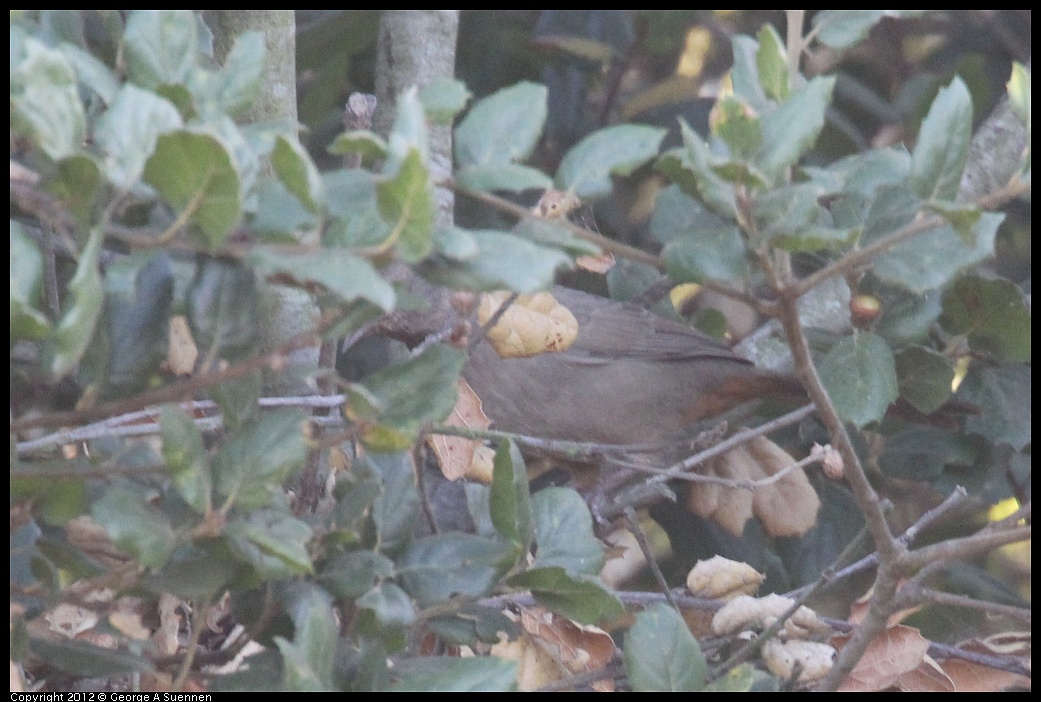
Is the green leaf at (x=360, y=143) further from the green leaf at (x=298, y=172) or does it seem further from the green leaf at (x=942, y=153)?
the green leaf at (x=942, y=153)

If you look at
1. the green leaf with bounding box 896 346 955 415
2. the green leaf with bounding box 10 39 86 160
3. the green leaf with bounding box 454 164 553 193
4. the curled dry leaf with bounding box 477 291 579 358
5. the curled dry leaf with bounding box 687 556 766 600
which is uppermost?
the green leaf with bounding box 10 39 86 160

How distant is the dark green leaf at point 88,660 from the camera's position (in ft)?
5.12

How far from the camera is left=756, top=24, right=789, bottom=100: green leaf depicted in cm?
162

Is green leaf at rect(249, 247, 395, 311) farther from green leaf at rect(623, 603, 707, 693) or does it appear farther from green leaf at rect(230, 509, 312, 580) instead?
green leaf at rect(623, 603, 707, 693)

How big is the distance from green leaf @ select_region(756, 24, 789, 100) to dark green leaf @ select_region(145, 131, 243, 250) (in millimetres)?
845

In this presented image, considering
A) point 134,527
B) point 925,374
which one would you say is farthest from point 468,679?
point 925,374

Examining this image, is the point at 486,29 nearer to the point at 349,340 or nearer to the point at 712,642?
the point at 349,340

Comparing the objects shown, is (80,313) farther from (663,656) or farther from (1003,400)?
(1003,400)

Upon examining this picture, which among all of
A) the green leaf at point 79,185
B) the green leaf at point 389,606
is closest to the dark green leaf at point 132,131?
the green leaf at point 79,185

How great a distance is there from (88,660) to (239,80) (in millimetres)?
834

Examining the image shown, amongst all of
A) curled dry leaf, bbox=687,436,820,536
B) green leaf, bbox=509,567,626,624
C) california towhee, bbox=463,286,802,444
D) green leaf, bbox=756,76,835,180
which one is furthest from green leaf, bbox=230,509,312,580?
california towhee, bbox=463,286,802,444

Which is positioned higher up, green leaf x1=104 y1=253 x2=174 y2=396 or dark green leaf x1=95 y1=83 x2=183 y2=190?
dark green leaf x1=95 y1=83 x2=183 y2=190

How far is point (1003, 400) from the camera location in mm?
3090
